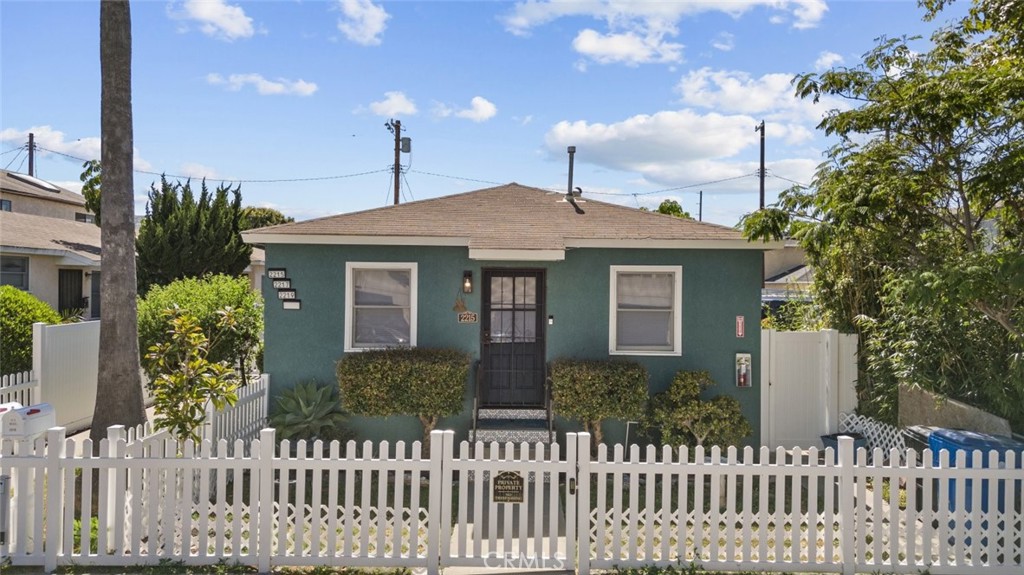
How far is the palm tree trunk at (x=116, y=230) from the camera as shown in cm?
691

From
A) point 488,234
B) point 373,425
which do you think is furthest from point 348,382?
point 488,234

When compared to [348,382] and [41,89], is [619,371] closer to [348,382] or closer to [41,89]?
[348,382]

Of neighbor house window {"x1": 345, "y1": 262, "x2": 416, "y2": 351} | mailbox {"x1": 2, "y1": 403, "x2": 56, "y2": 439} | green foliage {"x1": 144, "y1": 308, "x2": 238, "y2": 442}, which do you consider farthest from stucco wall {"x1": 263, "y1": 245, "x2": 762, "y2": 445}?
mailbox {"x1": 2, "y1": 403, "x2": 56, "y2": 439}

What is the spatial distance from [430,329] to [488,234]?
62.2 inches

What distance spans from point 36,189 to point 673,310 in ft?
87.2

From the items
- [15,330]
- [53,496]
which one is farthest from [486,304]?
[15,330]

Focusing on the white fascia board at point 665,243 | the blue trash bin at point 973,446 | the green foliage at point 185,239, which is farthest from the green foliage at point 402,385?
the green foliage at point 185,239

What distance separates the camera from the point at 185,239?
16109 mm

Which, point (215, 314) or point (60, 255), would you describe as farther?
point (60, 255)

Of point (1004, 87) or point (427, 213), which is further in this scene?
point (427, 213)

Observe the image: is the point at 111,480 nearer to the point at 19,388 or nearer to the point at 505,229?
the point at 19,388

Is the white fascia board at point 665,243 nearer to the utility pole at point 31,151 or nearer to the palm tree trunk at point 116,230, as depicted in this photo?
the palm tree trunk at point 116,230

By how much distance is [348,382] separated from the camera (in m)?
8.11

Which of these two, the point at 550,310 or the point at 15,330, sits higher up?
the point at 550,310
